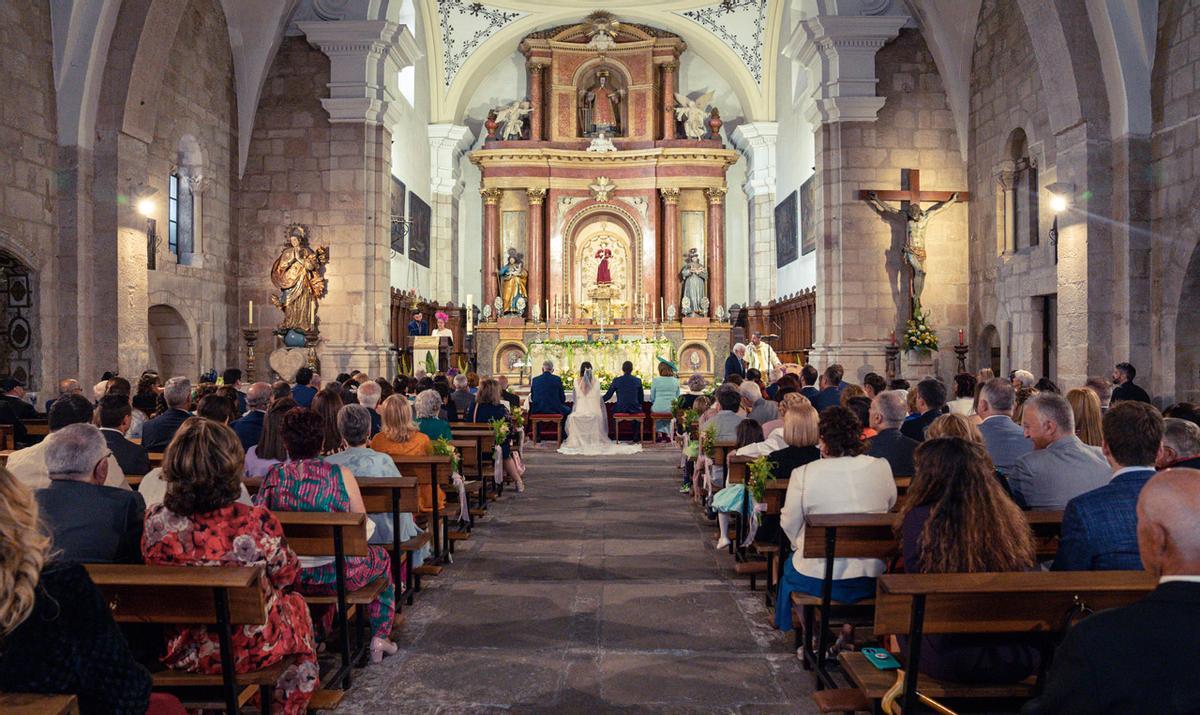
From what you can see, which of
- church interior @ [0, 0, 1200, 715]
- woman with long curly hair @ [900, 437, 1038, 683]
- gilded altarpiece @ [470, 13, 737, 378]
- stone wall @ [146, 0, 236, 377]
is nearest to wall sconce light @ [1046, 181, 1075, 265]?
church interior @ [0, 0, 1200, 715]

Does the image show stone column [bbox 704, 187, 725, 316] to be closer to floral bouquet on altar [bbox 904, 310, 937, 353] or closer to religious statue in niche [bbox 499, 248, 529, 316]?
religious statue in niche [bbox 499, 248, 529, 316]

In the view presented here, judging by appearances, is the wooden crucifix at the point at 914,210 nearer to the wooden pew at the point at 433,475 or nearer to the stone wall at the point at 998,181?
the stone wall at the point at 998,181

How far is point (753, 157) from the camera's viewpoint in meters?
25.1

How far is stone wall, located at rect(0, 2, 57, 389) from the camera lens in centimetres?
1072

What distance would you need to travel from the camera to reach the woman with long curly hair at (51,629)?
194 centimetres

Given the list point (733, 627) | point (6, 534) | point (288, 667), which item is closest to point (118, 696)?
point (6, 534)

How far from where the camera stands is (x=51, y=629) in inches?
83.3

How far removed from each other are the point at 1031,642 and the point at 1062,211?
9.50 meters

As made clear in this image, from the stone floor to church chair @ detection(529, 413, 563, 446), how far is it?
623 cm

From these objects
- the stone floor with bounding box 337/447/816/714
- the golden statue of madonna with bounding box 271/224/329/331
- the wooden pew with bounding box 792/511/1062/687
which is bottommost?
the stone floor with bounding box 337/447/816/714

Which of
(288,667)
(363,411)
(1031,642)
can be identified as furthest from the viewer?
(363,411)

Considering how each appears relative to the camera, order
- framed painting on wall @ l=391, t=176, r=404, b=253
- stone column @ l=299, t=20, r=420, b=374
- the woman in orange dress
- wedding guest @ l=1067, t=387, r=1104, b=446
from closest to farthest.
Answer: wedding guest @ l=1067, t=387, r=1104, b=446, the woman in orange dress, stone column @ l=299, t=20, r=420, b=374, framed painting on wall @ l=391, t=176, r=404, b=253

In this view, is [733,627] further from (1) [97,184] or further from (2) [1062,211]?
(1) [97,184]

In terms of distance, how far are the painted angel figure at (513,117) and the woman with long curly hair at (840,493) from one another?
21805 mm
